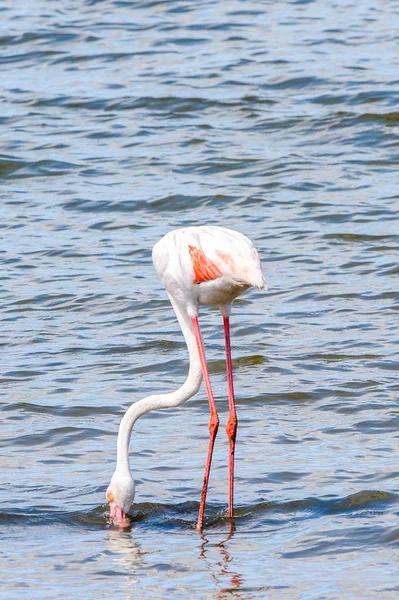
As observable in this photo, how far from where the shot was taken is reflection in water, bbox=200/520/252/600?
602cm

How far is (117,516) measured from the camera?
7180 mm

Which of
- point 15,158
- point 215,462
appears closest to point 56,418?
point 215,462

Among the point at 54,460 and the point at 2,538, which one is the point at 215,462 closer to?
the point at 54,460

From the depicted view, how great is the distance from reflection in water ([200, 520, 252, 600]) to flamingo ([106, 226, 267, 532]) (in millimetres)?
412

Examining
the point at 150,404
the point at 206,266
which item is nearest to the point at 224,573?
the point at 150,404

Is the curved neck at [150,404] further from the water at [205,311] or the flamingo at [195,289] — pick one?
the water at [205,311]

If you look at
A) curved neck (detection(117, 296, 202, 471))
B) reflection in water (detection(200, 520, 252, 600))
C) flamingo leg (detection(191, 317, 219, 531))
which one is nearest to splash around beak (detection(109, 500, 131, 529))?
curved neck (detection(117, 296, 202, 471))

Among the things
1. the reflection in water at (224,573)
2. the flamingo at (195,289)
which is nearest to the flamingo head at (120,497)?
the flamingo at (195,289)

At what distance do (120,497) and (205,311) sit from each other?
4304mm

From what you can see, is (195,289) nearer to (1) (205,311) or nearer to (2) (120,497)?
(2) (120,497)

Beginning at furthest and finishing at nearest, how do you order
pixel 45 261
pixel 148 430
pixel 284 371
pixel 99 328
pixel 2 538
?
pixel 45 261, pixel 99 328, pixel 284 371, pixel 148 430, pixel 2 538

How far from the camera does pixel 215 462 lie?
8.21 meters

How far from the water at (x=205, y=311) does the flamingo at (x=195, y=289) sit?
0.78ft

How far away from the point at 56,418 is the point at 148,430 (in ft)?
2.28
